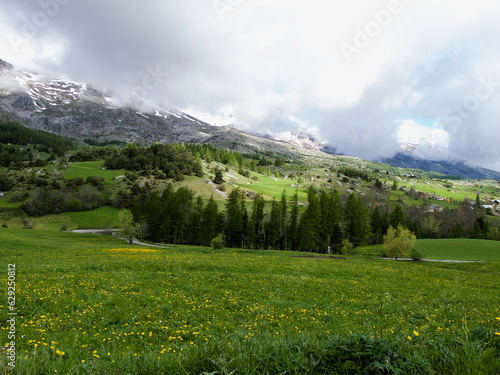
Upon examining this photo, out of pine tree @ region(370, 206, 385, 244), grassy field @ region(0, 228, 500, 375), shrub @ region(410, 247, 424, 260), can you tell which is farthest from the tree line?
grassy field @ region(0, 228, 500, 375)

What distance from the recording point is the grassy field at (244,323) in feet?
11.8

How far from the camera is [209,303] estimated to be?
1210cm

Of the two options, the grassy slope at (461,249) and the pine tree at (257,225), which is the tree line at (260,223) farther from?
the grassy slope at (461,249)

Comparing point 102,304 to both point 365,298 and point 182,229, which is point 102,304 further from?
point 182,229

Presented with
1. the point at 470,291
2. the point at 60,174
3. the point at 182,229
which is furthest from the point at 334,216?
the point at 60,174

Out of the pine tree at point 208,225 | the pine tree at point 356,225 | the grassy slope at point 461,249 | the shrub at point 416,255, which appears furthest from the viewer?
the pine tree at point 208,225

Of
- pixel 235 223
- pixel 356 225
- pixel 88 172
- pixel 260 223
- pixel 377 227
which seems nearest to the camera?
pixel 356 225

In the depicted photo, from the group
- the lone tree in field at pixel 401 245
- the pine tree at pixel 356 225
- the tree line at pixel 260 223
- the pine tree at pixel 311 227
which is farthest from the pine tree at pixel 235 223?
the lone tree in field at pixel 401 245

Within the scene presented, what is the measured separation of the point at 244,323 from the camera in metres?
9.59

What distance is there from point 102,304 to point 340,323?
33.4 feet

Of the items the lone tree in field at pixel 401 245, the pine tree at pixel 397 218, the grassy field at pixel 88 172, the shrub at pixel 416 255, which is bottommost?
the shrub at pixel 416 255

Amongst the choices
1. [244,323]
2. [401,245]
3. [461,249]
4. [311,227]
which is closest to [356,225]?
[311,227]

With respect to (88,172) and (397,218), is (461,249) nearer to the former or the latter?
(397,218)

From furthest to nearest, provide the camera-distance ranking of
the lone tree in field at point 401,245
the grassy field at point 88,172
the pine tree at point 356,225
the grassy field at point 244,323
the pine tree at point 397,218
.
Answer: the grassy field at point 88,172, the pine tree at point 397,218, the pine tree at point 356,225, the lone tree in field at point 401,245, the grassy field at point 244,323
